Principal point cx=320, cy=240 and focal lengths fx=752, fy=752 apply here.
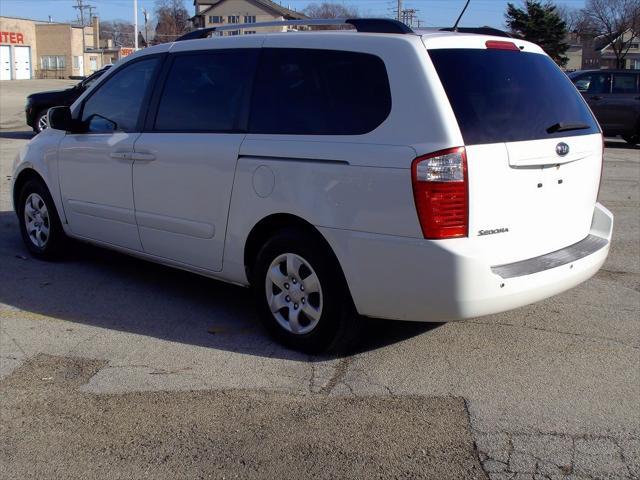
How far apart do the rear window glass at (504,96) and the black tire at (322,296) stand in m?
1.11

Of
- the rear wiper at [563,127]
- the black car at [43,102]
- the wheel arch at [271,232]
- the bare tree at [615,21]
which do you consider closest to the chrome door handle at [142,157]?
the wheel arch at [271,232]

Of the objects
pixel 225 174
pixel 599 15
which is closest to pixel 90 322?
pixel 225 174

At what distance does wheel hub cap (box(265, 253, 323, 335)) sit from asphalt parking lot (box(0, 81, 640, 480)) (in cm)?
22

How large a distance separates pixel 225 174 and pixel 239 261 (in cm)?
59

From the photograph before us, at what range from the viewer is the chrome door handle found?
18.0 feet

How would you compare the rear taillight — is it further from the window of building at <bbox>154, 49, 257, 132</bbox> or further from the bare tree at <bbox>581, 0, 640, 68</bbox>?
the bare tree at <bbox>581, 0, 640, 68</bbox>

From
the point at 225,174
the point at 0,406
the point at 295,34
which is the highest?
the point at 295,34

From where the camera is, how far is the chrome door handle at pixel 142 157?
5.48 m

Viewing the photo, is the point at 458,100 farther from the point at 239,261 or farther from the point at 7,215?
the point at 7,215

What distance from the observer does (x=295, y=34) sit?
4.85m

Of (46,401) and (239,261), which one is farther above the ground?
(239,261)

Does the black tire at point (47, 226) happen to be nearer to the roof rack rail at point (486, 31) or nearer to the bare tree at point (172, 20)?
the roof rack rail at point (486, 31)

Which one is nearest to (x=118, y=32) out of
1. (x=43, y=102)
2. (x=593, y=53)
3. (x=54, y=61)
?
(x=54, y=61)

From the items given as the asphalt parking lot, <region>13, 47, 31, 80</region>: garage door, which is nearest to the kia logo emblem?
the asphalt parking lot
